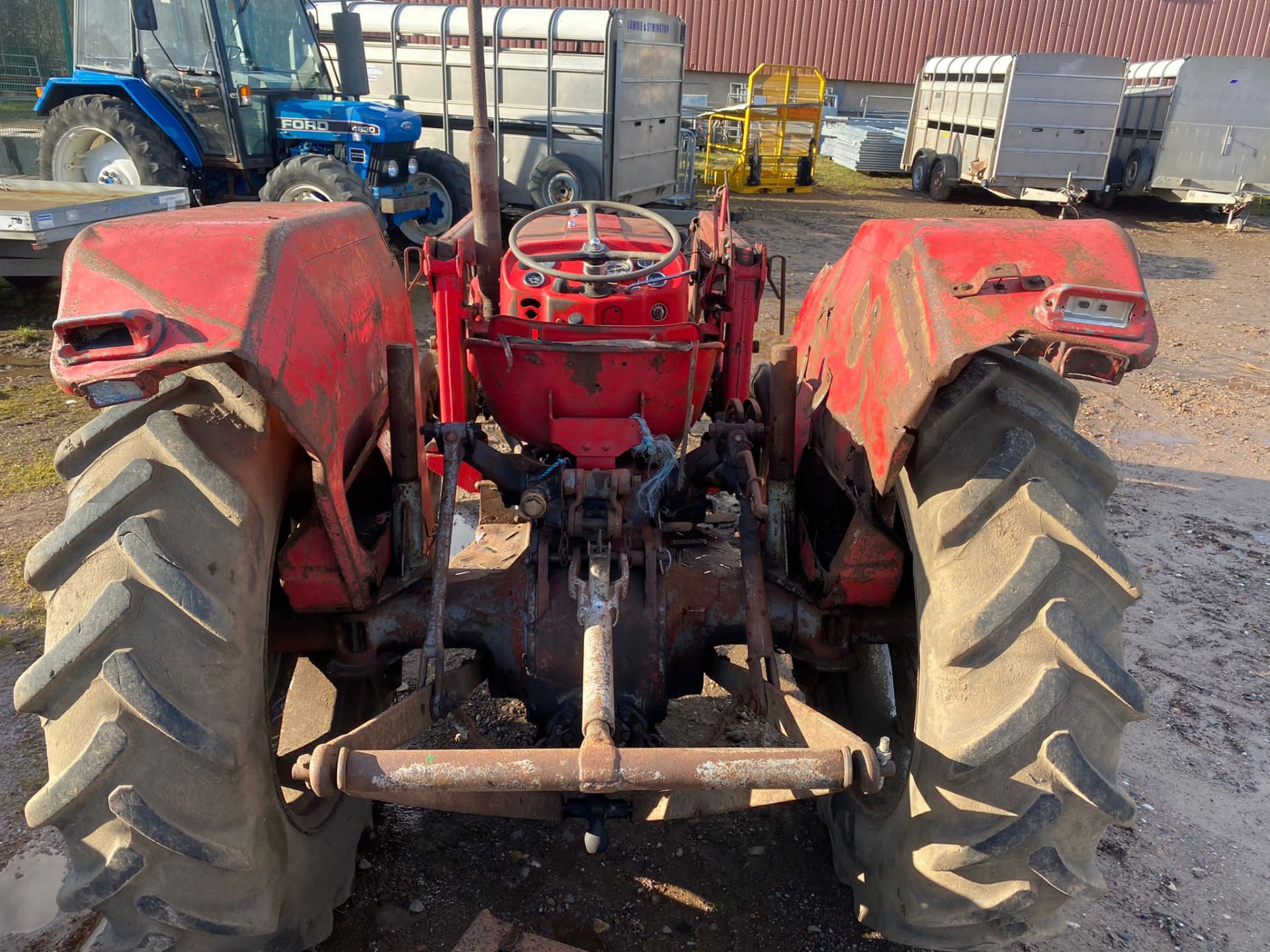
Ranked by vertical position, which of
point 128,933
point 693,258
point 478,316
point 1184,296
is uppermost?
point 693,258

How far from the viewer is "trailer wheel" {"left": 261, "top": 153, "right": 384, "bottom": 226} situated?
7801 millimetres

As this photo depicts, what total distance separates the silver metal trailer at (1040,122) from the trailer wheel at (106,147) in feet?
37.3

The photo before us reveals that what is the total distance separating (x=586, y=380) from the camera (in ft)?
8.88

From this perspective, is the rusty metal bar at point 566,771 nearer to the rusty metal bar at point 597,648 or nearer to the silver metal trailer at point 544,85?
the rusty metal bar at point 597,648

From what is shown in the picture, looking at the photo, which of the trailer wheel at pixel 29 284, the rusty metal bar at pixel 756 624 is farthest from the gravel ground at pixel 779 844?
the trailer wheel at pixel 29 284

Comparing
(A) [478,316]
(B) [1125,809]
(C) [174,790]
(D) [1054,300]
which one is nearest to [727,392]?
(A) [478,316]

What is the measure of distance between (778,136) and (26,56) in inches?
656

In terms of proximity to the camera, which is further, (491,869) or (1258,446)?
(1258,446)

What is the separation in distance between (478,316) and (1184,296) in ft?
31.5

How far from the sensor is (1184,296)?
33.1 ft

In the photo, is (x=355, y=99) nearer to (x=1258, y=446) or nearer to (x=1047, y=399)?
(x=1258, y=446)

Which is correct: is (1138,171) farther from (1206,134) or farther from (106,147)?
(106,147)

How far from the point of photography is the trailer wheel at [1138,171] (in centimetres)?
1483

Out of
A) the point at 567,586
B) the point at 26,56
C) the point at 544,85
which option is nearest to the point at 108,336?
the point at 567,586
